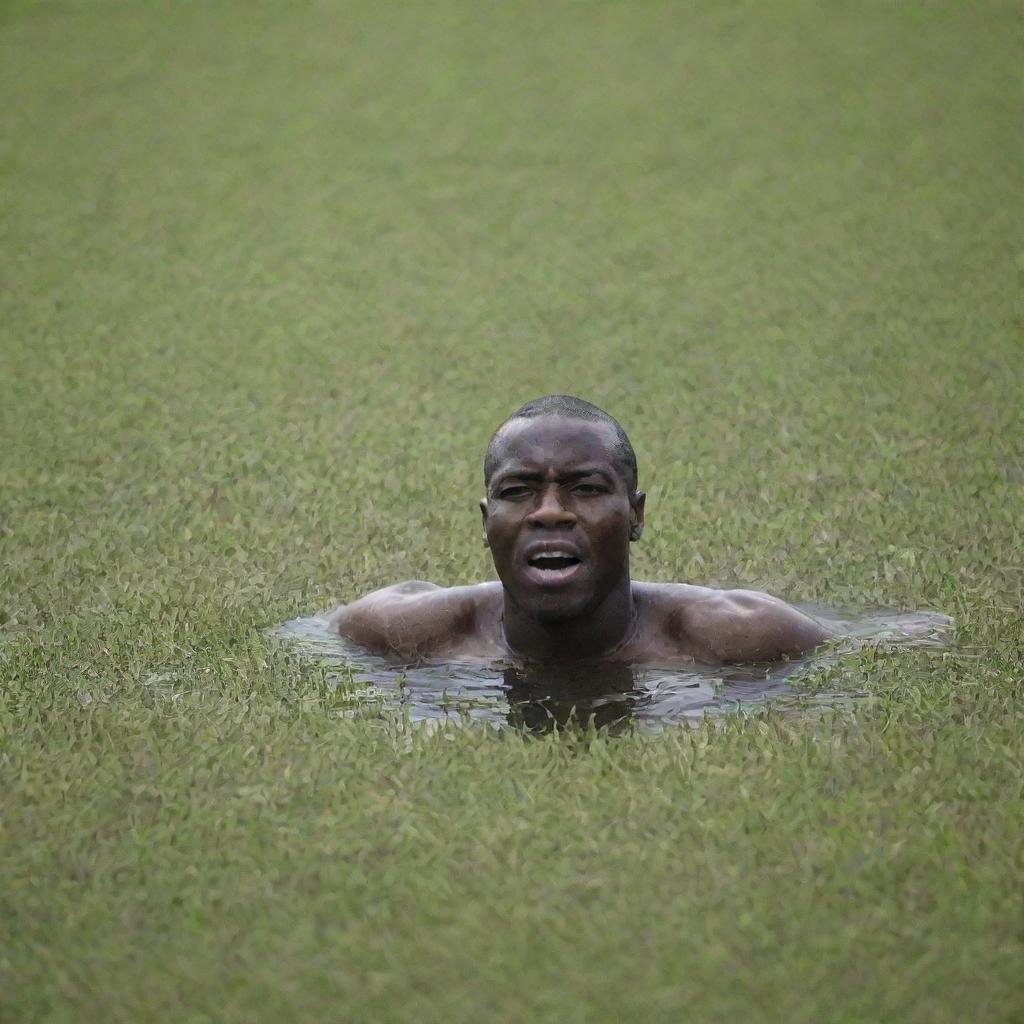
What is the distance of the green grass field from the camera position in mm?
4586

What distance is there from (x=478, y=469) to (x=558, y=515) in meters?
3.58

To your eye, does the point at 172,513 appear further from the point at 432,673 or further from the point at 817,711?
the point at 817,711

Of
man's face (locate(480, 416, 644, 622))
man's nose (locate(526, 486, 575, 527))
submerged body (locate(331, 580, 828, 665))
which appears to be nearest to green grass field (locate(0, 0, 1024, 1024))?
submerged body (locate(331, 580, 828, 665))

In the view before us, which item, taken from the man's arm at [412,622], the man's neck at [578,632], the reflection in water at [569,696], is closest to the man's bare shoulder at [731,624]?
the man's neck at [578,632]

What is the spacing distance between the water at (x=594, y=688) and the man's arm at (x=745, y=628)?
0.17 feet

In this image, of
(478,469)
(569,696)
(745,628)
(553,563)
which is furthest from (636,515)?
(478,469)

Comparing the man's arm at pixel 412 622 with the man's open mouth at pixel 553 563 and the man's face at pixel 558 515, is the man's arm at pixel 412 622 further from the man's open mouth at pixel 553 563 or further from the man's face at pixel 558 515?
the man's open mouth at pixel 553 563

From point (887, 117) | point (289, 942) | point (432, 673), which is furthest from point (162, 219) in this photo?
point (289, 942)

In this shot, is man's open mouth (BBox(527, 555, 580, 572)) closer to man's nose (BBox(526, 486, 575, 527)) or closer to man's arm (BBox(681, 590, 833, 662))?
man's nose (BBox(526, 486, 575, 527))

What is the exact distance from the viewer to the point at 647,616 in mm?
6949

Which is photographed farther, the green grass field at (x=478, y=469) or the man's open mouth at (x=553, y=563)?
the man's open mouth at (x=553, y=563)

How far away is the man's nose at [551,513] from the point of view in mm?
6371

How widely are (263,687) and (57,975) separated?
2272 mm

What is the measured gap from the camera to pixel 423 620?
7.12 meters
